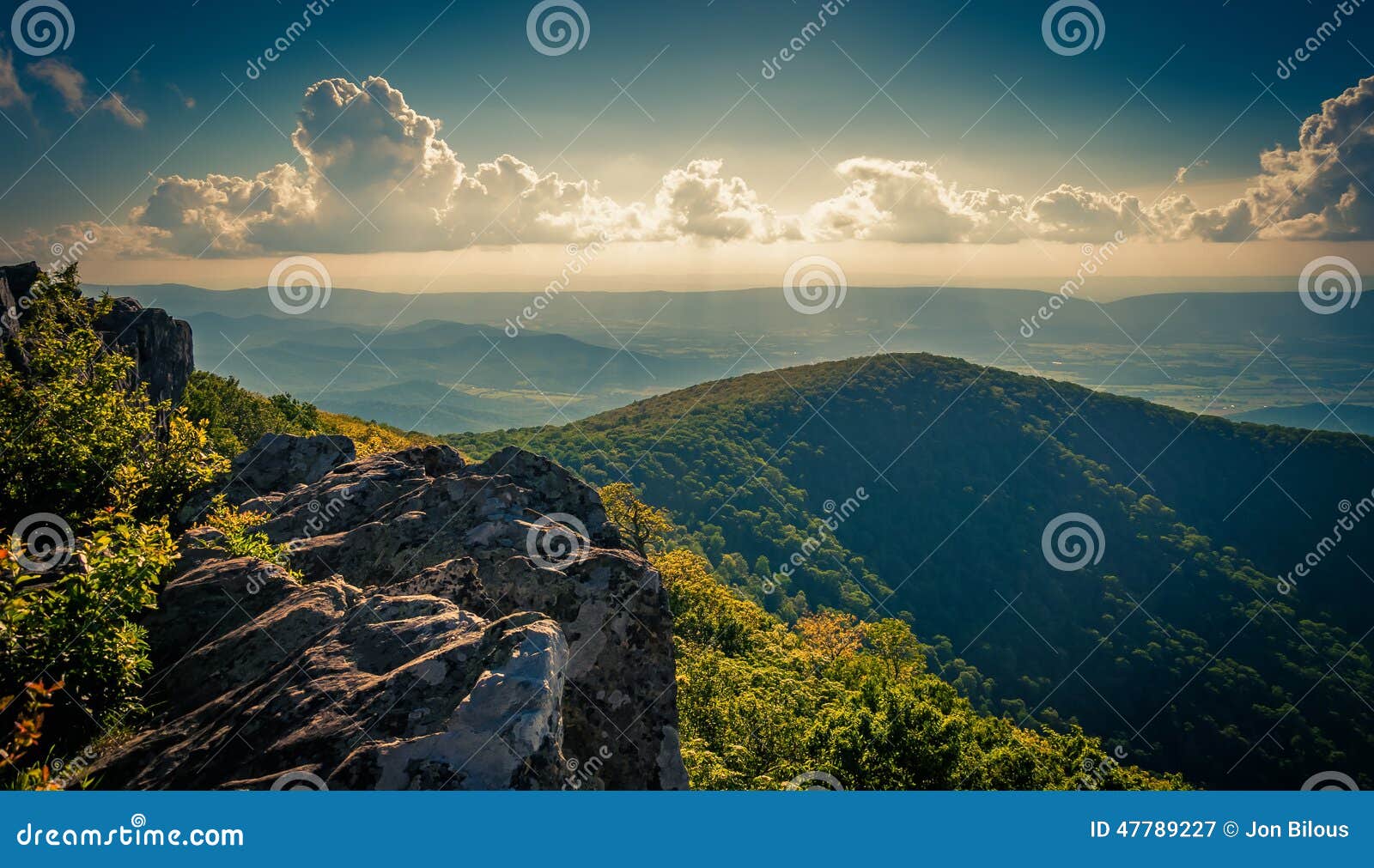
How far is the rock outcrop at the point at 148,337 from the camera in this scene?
19766 mm

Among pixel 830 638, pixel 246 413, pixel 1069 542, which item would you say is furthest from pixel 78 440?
pixel 1069 542

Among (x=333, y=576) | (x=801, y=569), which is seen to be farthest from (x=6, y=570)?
(x=801, y=569)

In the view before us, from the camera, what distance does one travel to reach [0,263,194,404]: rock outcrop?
64.8ft

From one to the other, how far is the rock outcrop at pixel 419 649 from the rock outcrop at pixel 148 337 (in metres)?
12.0

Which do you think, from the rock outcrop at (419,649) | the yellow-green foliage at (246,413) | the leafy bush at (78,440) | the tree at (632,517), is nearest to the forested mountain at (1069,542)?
the tree at (632,517)

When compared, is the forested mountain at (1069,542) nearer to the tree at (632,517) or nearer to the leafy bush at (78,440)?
the tree at (632,517)

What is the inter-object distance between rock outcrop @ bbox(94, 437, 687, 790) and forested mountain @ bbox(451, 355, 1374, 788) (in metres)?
78.0

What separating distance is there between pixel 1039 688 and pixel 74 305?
14444 centimetres

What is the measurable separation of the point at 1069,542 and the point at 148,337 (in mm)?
163046

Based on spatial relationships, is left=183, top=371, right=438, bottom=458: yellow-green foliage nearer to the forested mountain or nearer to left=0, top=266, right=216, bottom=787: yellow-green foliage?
left=0, top=266, right=216, bottom=787: yellow-green foliage

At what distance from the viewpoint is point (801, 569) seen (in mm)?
134125

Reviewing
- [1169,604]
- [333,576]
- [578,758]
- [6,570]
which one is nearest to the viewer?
[6,570]

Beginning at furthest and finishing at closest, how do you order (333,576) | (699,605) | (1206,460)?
(1206,460)
(699,605)
(333,576)

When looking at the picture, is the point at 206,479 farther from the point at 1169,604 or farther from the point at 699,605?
the point at 1169,604
